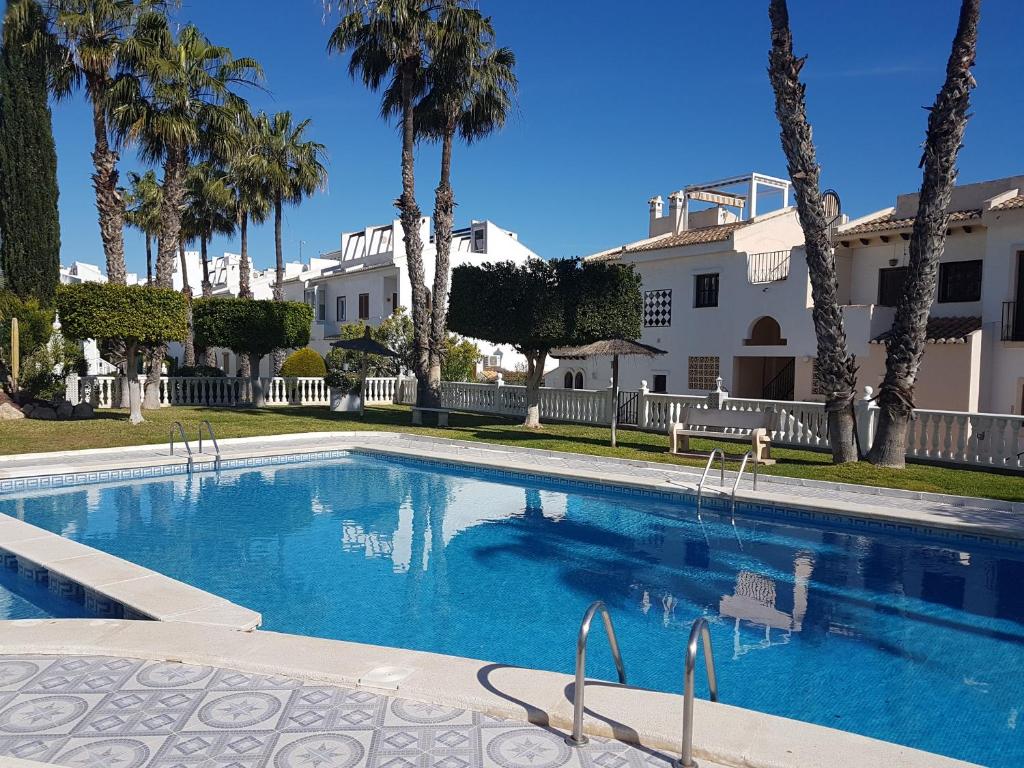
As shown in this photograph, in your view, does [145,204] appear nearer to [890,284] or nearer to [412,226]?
[412,226]

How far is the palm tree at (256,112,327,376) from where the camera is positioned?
34719 millimetres

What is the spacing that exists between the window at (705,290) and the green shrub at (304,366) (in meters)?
16.9

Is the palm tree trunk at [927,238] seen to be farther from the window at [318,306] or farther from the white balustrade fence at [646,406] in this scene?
the window at [318,306]

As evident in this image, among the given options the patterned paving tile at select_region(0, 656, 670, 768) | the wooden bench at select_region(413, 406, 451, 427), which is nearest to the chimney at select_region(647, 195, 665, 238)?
the wooden bench at select_region(413, 406, 451, 427)

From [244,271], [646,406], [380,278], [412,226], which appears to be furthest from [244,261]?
[646,406]

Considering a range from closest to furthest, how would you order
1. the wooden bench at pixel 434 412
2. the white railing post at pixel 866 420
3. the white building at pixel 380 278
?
the white railing post at pixel 866 420 < the wooden bench at pixel 434 412 < the white building at pixel 380 278

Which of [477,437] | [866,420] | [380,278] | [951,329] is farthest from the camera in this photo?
[380,278]

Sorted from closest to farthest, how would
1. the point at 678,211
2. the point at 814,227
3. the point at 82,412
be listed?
the point at 814,227
the point at 82,412
the point at 678,211

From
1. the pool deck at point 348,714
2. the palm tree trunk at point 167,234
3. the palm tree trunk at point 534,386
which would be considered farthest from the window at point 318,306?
the pool deck at point 348,714

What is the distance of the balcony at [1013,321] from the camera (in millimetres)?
20219

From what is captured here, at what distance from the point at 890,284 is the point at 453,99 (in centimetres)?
1505

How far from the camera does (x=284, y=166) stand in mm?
35125

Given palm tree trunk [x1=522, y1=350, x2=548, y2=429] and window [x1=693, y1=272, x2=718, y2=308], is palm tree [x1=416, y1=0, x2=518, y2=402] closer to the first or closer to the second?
palm tree trunk [x1=522, y1=350, x2=548, y2=429]

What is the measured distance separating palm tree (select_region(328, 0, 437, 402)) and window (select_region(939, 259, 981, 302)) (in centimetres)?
1578
